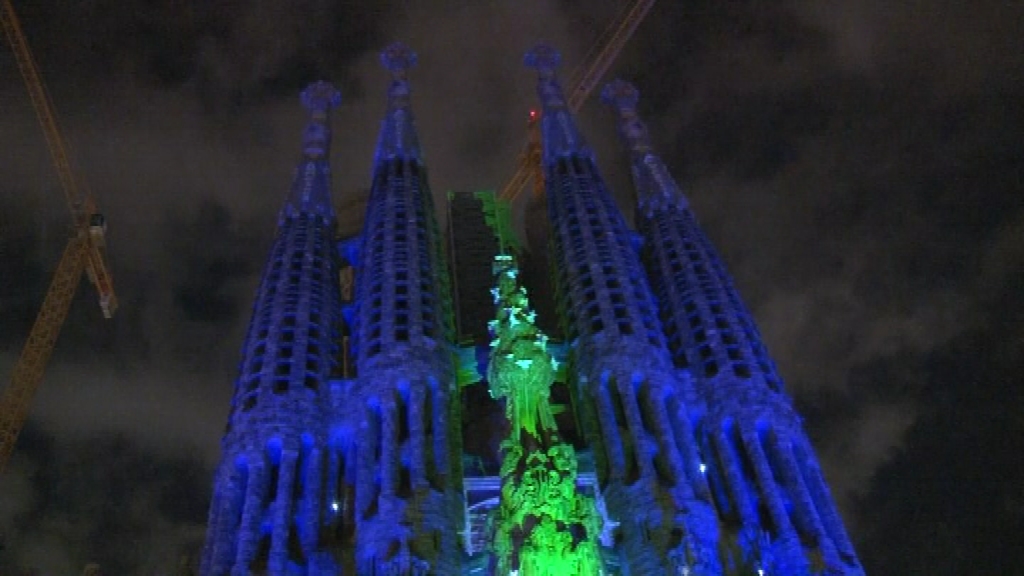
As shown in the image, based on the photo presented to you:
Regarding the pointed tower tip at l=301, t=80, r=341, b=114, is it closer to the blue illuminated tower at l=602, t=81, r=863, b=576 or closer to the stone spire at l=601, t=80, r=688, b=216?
the stone spire at l=601, t=80, r=688, b=216

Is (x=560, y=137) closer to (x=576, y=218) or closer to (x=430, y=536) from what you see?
(x=576, y=218)

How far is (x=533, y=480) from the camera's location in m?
35.1

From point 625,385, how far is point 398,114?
26.8 metres

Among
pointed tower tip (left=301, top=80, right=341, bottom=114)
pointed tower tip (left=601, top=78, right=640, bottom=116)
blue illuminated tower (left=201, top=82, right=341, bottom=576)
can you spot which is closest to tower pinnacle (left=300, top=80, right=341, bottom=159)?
pointed tower tip (left=301, top=80, right=341, bottom=114)

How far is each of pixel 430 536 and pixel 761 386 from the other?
1532 cm

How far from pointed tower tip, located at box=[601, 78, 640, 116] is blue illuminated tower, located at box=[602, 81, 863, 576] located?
11921 mm

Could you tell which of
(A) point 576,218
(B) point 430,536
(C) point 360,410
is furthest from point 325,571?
(A) point 576,218

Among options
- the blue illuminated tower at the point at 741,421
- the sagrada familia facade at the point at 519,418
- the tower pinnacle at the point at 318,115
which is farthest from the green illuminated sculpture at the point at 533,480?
the tower pinnacle at the point at 318,115

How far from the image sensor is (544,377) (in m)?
38.4

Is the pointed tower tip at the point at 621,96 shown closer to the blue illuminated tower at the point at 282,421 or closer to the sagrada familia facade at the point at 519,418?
the sagrada familia facade at the point at 519,418

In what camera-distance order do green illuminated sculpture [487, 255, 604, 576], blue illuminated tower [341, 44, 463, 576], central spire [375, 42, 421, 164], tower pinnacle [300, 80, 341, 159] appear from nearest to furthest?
1. green illuminated sculpture [487, 255, 604, 576]
2. blue illuminated tower [341, 44, 463, 576]
3. central spire [375, 42, 421, 164]
4. tower pinnacle [300, 80, 341, 159]

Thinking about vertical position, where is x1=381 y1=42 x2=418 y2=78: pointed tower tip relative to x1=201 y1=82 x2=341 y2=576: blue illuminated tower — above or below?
above

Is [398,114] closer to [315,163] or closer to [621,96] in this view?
[315,163]

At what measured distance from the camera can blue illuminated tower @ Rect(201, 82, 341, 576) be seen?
40.7 metres
